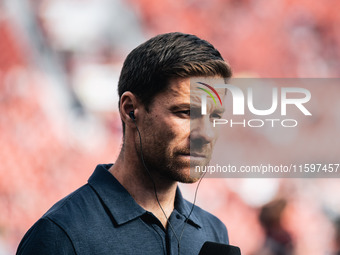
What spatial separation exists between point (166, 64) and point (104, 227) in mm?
370

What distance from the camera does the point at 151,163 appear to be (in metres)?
1.17

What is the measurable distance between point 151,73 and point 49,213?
367mm

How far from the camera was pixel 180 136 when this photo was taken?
1.13m

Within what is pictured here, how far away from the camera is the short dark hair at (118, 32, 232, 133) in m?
1.17

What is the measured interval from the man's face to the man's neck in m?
0.03

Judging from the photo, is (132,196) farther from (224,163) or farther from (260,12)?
(260,12)

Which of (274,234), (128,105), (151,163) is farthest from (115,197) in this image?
(274,234)

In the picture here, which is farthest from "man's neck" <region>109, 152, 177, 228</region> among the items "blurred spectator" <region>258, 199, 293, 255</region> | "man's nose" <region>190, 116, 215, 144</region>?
"blurred spectator" <region>258, 199, 293, 255</region>

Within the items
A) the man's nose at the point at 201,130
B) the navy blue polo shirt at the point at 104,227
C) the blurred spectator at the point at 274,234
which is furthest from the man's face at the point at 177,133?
the blurred spectator at the point at 274,234

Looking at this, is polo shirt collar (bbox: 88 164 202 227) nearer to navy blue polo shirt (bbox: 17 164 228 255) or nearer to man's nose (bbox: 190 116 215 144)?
navy blue polo shirt (bbox: 17 164 228 255)

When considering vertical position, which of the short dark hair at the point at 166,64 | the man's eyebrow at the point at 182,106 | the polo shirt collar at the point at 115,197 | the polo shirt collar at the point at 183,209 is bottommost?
the polo shirt collar at the point at 183,209

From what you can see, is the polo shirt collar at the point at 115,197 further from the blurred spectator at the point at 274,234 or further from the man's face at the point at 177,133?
the blurred spectator at the point at 274,234

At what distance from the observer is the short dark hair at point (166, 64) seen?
1175 millimetres

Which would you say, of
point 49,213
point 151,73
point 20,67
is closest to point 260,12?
point 20,67
